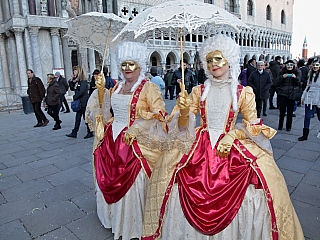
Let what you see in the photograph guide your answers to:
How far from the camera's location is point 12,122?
8.87 metres

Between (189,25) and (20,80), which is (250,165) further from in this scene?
(20,80)

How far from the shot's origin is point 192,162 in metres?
1.94

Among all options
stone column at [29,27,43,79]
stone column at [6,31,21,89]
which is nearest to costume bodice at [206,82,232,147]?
stone column at [29,27,43,79]

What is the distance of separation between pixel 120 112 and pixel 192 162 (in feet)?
2.99

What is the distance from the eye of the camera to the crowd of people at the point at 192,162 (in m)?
1.81

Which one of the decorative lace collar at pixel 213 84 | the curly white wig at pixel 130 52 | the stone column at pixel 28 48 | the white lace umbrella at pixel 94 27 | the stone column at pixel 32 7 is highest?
the stone column at pixel 32 7

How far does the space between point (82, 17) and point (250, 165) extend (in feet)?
8.07

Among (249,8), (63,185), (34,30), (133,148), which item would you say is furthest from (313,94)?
A: (249,8)

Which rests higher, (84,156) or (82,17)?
(82,17)

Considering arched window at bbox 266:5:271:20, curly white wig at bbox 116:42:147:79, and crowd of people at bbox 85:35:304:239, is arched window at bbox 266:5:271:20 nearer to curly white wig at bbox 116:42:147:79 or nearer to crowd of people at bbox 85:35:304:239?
curly white wig at bbox 116:42:147:79

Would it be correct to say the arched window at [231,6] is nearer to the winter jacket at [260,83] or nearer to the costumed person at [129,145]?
the winter jacket at [260,83]

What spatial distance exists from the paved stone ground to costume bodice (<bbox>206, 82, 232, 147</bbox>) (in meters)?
1.33

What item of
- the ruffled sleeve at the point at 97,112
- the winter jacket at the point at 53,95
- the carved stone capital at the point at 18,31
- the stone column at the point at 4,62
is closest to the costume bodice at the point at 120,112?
the ruffled sleeve at the point at 97,112

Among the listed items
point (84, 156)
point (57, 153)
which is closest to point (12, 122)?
point (57, 153)
